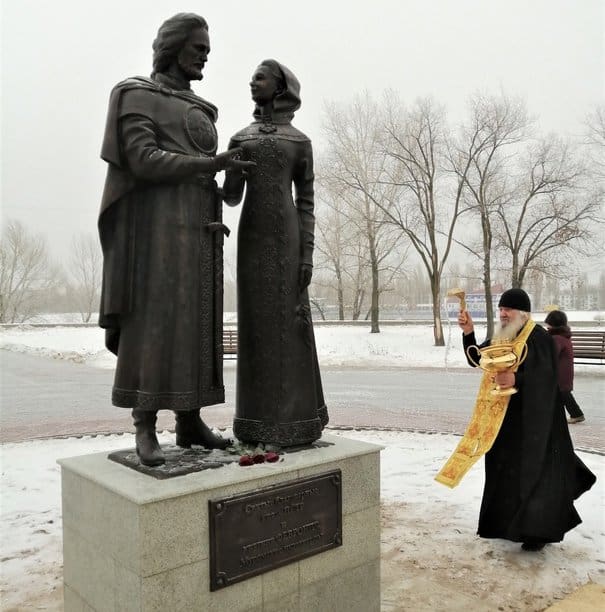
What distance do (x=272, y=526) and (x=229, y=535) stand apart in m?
0.27

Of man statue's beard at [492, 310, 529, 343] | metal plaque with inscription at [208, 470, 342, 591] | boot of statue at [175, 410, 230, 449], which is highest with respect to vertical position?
man statue's beard at [492, 310, 529, 343]

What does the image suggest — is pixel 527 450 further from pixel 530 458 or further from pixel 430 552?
pixel 430 552

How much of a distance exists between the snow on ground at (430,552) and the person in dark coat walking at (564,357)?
251cm

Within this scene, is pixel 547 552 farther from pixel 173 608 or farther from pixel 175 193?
pixel 175 193

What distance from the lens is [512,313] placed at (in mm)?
4832

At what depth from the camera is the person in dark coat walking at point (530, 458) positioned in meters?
4.52

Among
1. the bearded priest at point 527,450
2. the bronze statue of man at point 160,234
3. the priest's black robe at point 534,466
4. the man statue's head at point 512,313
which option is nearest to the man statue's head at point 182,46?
the bronze statue of man at point 160,234

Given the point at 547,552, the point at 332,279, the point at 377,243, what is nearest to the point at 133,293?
the point at 547,552

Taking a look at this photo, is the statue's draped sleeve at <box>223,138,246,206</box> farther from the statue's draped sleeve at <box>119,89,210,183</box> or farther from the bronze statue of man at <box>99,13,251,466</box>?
Answer: the statue's draped sleeve at <box>119,89,210,183</box>

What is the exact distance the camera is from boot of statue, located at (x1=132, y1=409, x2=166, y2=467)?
10.8ft

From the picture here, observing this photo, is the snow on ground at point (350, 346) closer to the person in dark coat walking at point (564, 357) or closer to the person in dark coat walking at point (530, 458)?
the person in dark coat walking at point (564, 357)

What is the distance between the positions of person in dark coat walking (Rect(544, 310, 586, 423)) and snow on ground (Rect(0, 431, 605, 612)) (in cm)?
251

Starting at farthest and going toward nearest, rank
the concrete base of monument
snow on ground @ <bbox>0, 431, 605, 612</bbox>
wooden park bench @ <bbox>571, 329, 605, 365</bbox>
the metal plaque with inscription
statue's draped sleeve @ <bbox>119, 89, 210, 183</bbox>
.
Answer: wooden park bench @ <bbox>571, 329, 605, 365</bbox>, snow on ground @ <bbox>0, 431, 605, 612</bbox>, statue's draped sleeve @ <bbox>119, 89, 210, 183</bbox>, the metal plaque with inscription, the concrete base of monument

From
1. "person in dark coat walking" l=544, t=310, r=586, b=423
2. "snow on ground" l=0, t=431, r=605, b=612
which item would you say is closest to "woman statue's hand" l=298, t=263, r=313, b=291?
"snow on ground" l=0, t=431, r=605, b=612
